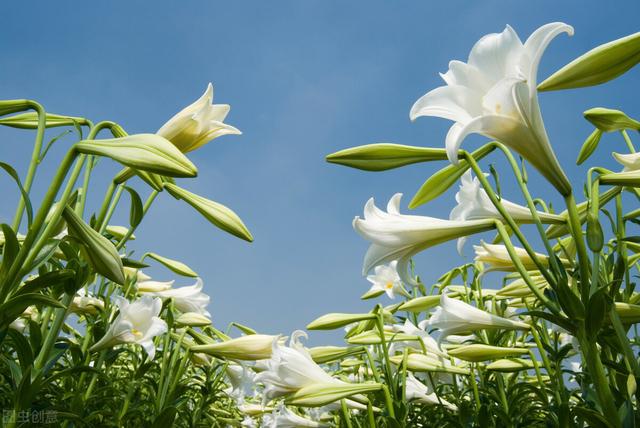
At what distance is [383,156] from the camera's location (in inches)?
43.1

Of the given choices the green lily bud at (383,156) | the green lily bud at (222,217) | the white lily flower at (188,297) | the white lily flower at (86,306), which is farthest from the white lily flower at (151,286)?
the green lily bud at (383,156)

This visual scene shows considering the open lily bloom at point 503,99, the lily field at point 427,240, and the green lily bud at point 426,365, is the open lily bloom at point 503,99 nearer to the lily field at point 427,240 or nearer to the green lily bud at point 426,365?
the lily field at point 427,240

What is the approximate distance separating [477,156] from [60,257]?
1.32 meters

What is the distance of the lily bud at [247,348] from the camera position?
1.88 meters

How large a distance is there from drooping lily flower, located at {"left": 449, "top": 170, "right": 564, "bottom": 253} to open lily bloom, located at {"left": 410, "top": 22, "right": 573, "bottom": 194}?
31 centimetres

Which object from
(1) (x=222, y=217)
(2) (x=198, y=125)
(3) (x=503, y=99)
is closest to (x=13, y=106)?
(2) (x=198, y=125)

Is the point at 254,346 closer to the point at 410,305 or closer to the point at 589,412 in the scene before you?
the point at 410,305

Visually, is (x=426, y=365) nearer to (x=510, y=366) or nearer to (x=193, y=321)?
(x=510, y=366)

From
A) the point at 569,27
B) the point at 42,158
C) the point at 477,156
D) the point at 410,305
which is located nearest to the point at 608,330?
the point at 477,156

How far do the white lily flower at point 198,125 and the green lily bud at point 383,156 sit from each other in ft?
1.60

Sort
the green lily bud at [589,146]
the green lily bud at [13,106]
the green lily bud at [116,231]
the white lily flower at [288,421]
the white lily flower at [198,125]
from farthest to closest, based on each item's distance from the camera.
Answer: the white lily flower at [288,421] → the green lily bud at [116,231] → the green lily bud at [589,146] → the white lily flower at [198,125] → the green lily bud at [13,106]

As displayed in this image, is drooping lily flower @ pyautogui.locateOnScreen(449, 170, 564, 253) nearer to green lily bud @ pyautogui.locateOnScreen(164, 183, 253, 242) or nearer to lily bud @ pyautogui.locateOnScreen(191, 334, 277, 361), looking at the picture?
green lily bud @ pyautogui.locateOnScreen(164, 183, 253, 242)

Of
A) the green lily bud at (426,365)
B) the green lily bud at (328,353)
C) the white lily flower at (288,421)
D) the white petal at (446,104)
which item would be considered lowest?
the white lily flower at (288,421)

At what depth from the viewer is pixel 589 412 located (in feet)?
2.87
